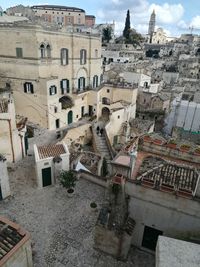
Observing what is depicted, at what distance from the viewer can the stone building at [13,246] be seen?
Answer: 29.1 ft

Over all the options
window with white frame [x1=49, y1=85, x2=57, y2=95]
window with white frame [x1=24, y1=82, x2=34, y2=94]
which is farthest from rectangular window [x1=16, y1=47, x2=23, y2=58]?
window with white frame [x1=49, y1=85, x2=57, y2=95]

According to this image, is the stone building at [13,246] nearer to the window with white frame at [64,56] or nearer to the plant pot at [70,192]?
the plant pot at [70,192]

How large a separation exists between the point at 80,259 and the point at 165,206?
17.8ft

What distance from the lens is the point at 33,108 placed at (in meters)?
30.0

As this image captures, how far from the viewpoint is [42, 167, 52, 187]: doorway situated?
1724 centimetres

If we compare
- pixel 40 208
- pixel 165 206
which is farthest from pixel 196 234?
pixel 40 208

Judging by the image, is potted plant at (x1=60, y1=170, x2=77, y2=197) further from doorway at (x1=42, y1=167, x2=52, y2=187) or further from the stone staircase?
the stone staircase

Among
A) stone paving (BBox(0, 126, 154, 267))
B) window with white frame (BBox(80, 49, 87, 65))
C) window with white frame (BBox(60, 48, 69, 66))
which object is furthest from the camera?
window with white frame (BBox(80, 49, 87, 65))

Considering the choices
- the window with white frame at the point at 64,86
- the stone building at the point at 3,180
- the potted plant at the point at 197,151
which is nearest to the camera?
the potted plant at the point at 197,151

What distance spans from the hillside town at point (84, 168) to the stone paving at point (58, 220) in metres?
0.06

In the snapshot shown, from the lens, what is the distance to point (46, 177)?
17.5 metres

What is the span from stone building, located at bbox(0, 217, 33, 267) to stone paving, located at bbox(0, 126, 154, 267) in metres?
2.42

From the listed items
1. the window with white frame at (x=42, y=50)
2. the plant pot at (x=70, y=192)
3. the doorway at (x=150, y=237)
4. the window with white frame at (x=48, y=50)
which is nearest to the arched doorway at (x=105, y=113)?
the window with white frame at (x=48, y=50)

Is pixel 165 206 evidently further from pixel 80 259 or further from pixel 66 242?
pixel 66 242
